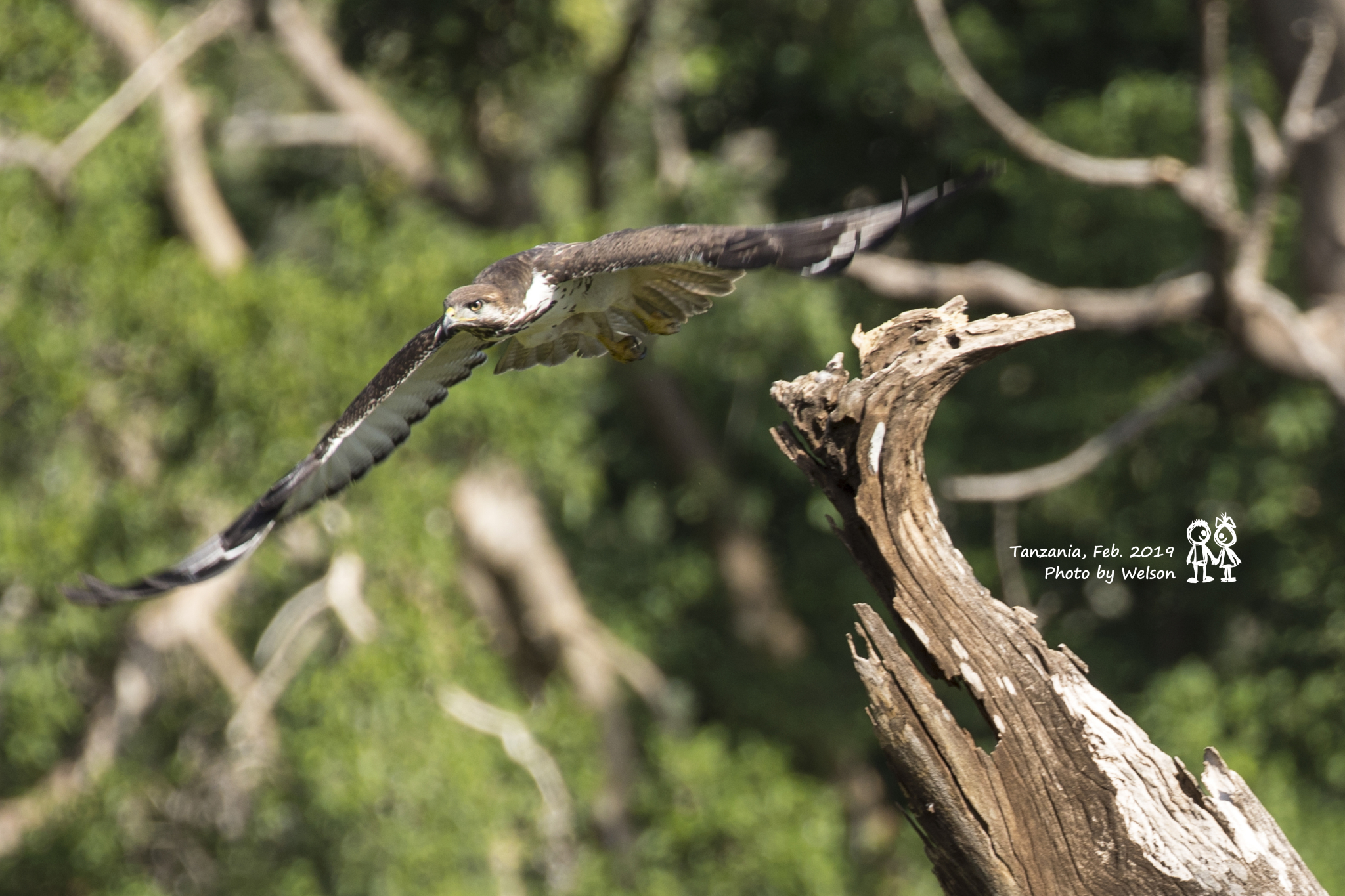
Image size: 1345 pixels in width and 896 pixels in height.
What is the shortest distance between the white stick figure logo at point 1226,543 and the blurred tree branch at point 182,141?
8200 millimetres

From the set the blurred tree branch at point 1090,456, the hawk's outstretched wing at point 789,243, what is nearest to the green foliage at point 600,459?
the blurred tree branch at point 1090,456

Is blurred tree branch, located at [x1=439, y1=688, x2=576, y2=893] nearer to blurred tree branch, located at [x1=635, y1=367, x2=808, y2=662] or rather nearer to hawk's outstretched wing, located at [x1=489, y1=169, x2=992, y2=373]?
blurred tree branch, located at [x1=635, y1=367, x2=808, y2=662]

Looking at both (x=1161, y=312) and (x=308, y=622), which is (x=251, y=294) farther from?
(x=1161, y=312)

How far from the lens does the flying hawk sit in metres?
3.71

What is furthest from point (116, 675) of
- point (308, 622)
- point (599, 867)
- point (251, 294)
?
point (599, 867)

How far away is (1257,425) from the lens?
38.7ft

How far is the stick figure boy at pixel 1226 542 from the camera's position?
36.7 ft

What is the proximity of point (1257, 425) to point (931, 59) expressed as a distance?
425cm

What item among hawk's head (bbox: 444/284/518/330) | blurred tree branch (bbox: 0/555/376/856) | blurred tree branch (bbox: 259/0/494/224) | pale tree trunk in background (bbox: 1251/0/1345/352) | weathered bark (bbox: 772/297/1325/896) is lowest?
blurred tree branch (bbox: 0/555/376/856)

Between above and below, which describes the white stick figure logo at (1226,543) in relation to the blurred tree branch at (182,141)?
below

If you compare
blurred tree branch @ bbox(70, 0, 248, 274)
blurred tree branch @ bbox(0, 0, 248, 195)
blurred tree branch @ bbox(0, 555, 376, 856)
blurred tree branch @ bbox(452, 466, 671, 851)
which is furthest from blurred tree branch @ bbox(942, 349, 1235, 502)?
blurred tree branch @ bbox(0, 0, 248, 195)

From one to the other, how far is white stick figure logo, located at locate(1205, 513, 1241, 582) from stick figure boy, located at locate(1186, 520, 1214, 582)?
0.08m

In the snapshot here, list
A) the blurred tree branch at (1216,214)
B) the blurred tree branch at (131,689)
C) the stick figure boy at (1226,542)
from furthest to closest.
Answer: the stick figure boy at (1226,542), the blurred tree branch at (131,689), the blurred tree branch at (1216,214)

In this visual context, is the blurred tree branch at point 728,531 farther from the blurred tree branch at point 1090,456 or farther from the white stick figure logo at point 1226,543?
the blurred tree branch at point 1090,456
